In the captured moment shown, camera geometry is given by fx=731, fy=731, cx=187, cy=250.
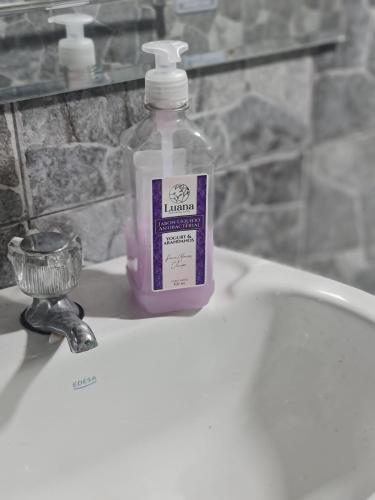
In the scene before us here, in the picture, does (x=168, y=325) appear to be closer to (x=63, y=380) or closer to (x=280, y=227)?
(x=63, y=380)

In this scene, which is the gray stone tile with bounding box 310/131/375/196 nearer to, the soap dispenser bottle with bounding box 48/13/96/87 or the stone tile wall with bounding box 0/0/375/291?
the stone tile wall with bounding box 0/0/375/291

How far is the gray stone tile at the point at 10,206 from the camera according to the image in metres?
0.65

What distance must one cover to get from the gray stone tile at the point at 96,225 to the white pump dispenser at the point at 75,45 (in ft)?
0.44

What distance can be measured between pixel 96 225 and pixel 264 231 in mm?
250

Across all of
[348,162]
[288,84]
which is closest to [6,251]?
[288,84]

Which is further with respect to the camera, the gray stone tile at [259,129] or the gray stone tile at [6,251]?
the gray stone tile at [259,129]

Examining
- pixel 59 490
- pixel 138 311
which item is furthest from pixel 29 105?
pixel 59 490

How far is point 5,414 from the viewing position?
0.58 m

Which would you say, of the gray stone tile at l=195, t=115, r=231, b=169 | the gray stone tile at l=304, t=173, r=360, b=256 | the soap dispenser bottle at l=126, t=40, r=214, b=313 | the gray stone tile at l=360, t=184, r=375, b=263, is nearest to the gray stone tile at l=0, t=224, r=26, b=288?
the soap dispenser bottle at l=126, t=40, r=214, b=313

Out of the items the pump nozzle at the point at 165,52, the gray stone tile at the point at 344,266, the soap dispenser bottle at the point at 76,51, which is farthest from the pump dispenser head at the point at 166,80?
the gray stone tile at the point at 344,266

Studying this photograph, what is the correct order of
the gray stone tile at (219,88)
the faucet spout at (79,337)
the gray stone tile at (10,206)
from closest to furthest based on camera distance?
the faucet spout at (79,337) < the gray stone tile at (10,206) < the gray stone tile at (219,88)

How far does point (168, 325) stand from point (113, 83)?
0.23m

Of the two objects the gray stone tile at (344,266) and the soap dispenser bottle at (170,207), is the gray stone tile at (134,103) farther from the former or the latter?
the gray stone tile at (344,266)

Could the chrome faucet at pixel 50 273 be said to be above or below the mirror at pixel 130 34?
below
